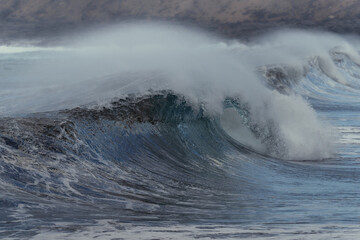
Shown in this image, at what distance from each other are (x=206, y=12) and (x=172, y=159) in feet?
91.5

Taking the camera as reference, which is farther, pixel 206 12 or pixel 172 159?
pixel 206 12

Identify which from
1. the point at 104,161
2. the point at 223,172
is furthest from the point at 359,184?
the point at 104,161

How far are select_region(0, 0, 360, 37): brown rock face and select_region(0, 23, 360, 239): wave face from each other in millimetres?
22708

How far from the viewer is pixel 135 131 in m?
4.75

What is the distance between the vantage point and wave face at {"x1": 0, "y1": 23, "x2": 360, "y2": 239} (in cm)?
292

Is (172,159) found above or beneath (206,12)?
beneath

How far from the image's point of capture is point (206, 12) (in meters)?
31.8

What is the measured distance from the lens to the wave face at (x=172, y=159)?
292cm

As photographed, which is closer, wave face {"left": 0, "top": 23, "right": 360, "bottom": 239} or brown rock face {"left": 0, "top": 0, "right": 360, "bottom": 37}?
wave face {"left": 0, "top": 23, "right": 360, "bottom": 239}

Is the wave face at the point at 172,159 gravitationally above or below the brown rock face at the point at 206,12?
below

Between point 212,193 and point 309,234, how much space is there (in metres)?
0.96

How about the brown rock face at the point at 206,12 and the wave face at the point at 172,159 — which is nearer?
the wave face at the point at 172,159

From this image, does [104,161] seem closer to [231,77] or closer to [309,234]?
[309,234]

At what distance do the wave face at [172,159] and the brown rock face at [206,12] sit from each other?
894 inches
